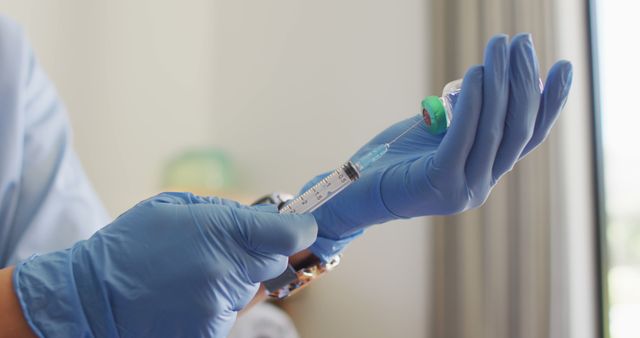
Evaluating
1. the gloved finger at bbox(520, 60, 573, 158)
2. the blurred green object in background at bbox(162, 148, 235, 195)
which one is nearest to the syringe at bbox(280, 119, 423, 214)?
the gloved finger at bbox(520, 60, 573, 158)

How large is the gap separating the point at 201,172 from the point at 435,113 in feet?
5.93

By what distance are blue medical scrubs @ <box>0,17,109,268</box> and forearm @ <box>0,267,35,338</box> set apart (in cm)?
35

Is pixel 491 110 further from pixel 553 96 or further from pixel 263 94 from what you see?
pixel 263 94

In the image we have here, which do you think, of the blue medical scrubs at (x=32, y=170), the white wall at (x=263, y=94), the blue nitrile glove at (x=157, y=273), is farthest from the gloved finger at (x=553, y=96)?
the white wall at (x=263, y=94)

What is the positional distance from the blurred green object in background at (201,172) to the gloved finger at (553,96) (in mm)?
1761

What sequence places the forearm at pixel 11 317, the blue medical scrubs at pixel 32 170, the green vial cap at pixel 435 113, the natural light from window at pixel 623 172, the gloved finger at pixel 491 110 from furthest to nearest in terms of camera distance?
the natural light from window at pixel 623 172
the blue medical scrubs at pixel 32 170
the green vial cap at pixel 435 113
the gloved finger at pixel 491 110
the forearm at pixel 11 317

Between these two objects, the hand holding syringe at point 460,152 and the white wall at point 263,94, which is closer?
the hand holding syringe at point 460,152

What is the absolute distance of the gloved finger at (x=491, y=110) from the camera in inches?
27.3

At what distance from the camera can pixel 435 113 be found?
0.80 m

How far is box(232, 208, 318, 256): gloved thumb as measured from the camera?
655 millimetres

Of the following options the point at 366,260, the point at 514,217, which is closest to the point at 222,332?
the point at 514,217

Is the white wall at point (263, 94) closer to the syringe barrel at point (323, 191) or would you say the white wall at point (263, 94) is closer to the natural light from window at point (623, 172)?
the natural light from window at point (623, 172)

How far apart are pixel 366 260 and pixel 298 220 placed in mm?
1849

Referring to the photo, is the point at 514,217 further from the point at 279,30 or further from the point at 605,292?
the point at 279,30
